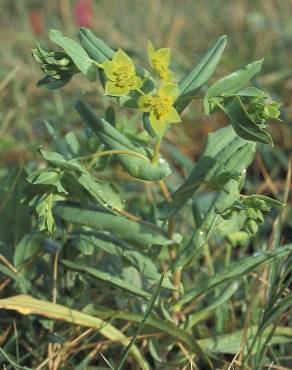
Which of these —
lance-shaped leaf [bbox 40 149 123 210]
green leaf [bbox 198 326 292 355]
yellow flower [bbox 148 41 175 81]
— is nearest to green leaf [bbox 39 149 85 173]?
lance-shaped leaf [bbox 40 149 123 210]

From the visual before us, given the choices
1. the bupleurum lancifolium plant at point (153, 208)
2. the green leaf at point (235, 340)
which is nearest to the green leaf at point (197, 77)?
the bupleurum lancifolium plant at point (153, 208)

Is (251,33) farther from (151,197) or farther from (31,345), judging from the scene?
(31,345)

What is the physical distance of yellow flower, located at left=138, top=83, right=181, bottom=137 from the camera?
1.12 meters

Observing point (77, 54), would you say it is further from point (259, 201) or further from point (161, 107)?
point (259, 201)

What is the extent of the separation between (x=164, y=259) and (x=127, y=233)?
4.9 inches

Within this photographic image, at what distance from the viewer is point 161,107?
113 centimetres

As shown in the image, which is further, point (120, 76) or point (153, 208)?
point (153, 208)

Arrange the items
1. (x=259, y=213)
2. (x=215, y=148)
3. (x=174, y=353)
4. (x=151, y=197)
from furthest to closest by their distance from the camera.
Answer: (x=151, y=197) → (x=174, y=353) → (x=215, y=148) → (x=259, y=213)

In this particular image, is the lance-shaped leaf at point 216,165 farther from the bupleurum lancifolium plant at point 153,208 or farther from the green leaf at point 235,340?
the green leaf at point 235,340

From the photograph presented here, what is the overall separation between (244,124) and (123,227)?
0.95ft

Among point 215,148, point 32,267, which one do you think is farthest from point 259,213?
point 32,267

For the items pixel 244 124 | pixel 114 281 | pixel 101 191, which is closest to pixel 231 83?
pixel 244 124

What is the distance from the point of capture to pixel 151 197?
6.33 feet

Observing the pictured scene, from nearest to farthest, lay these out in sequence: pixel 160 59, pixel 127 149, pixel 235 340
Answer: pixel 160 59 < pixel 127 149 < pixel 235 340
